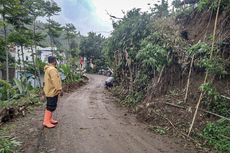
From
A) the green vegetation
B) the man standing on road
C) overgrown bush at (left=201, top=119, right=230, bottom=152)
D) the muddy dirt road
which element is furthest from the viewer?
the green vegetation

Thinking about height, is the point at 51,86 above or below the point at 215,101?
above

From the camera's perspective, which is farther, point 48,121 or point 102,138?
point 48,121

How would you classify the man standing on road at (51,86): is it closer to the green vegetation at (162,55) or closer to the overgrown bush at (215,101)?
the green vegetation at (162,55)

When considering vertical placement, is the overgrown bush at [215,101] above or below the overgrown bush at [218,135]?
above

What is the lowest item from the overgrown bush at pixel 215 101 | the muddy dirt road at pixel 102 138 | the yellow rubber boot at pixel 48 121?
the muddy dirt road at pixel 102 138

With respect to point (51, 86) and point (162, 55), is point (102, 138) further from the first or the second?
point (162, 55)

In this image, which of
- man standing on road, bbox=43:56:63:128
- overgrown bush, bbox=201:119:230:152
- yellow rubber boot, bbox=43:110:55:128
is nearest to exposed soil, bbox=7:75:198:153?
yellow rubber boot, bbox=43:110:55:128

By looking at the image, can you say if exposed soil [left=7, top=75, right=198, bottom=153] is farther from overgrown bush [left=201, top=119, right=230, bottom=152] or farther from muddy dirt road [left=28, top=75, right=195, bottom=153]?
overgrown bush [left=201, top=119, right=230, bottom=152]

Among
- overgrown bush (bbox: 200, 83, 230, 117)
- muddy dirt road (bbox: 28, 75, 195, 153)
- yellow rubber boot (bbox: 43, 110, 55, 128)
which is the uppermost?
overgrown bush (bbox: 200, 83, 230, 117)

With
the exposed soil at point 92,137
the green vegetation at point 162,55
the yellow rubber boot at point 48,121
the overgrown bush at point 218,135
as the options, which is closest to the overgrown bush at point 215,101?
the green vegetation at point 162,55

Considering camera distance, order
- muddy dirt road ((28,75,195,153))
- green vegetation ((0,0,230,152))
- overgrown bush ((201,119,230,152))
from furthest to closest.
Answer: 1. green vegetation ((0,0,230,152))
2. overgrown bush ((201,119,230,152))
3. muddy dirt road ((28,75,195,153))

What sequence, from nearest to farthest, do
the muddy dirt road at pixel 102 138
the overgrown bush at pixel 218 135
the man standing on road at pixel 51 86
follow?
the muddy dirt road at pixel 102 138
the overgrown bush at pixel 218 135
the man standing on road at pixel 51 86

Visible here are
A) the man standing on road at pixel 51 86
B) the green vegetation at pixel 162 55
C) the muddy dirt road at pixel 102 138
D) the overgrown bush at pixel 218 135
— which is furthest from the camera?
the green vegetation at pixel 162 55

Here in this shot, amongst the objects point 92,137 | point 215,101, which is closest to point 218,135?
point 215,101
